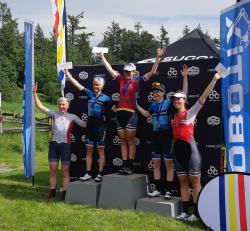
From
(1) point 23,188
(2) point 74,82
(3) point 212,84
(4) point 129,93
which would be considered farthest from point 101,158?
(3) point 212,84

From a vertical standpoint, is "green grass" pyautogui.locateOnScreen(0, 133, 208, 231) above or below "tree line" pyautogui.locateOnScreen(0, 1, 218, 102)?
below

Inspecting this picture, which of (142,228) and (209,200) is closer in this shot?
(209,200)

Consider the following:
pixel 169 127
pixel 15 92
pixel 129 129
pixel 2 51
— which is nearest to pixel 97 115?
pixel 129 129

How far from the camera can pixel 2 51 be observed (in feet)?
254

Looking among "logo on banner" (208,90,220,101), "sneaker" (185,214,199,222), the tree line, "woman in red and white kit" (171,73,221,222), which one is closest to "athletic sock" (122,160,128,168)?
"woman in red and white kit" (171,73,221,222)

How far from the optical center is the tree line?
65312mm

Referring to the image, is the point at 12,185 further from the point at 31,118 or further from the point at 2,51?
the point at 2,51

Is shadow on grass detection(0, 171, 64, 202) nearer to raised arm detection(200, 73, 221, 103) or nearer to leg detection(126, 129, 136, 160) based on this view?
leg detection(126, 129, 136, 160)

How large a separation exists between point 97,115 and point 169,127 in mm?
1445

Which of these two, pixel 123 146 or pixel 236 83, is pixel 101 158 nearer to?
pixel 123 146

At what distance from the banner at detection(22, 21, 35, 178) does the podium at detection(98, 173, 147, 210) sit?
85.0 inches

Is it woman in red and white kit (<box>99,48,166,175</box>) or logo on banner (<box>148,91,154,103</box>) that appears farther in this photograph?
logo on banner (<box>148,91,154,103</box>)

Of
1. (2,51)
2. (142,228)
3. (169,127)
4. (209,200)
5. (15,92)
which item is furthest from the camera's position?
(2,51)

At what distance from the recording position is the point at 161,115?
21.7 ft
